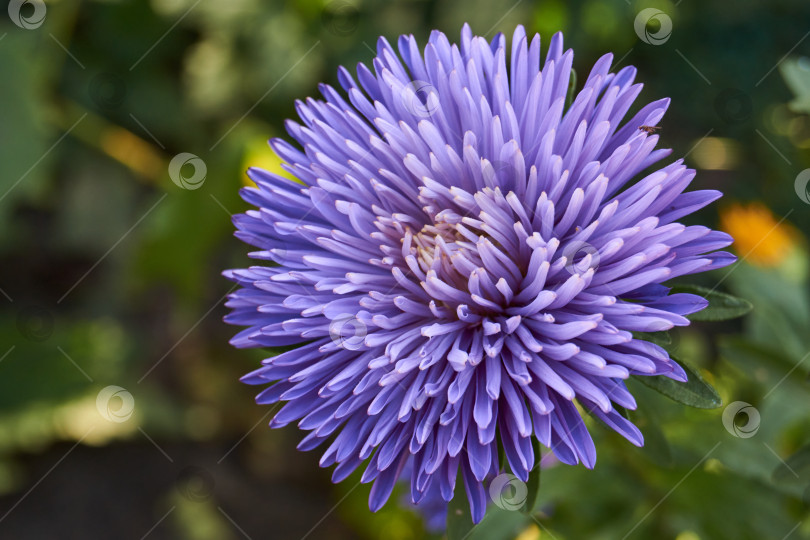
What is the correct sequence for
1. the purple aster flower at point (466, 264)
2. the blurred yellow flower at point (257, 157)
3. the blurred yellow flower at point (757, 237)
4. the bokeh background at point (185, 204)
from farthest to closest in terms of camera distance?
the blurred yellow flower at point (257, 157) < the bokeh background at point (185, 204) < the blurred yellow flower at point (757, 237) < the purple aster flower at point (466, 264)

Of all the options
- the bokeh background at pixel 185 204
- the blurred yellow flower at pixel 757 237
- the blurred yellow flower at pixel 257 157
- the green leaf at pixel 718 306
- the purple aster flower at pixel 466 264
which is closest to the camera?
the purple aster flower at pixel 466 264

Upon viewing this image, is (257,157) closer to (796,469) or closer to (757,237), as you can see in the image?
(757,237)

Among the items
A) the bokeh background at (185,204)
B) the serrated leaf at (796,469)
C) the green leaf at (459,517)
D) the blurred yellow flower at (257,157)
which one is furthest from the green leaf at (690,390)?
the blurred yellow flower at (257,157)

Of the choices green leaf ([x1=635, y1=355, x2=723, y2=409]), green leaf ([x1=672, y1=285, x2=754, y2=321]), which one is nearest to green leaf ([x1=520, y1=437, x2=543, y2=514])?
green leaf ([x1=635, y1=355, x2=723, y2=409])

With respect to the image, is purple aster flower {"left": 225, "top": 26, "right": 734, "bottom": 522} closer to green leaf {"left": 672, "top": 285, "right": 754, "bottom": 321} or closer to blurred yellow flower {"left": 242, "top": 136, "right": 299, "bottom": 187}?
green leaf {"left": 672, "top": 285, "right": 754, "bottom": 321}

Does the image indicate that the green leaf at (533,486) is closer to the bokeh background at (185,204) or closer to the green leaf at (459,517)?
the green leaf at (459,517)

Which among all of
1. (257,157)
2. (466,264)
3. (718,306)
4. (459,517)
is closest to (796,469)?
(718,306)

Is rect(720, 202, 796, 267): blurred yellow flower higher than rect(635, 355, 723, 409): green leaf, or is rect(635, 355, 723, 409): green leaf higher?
rect(720, 202, 796, 267): blurred yellow flower
